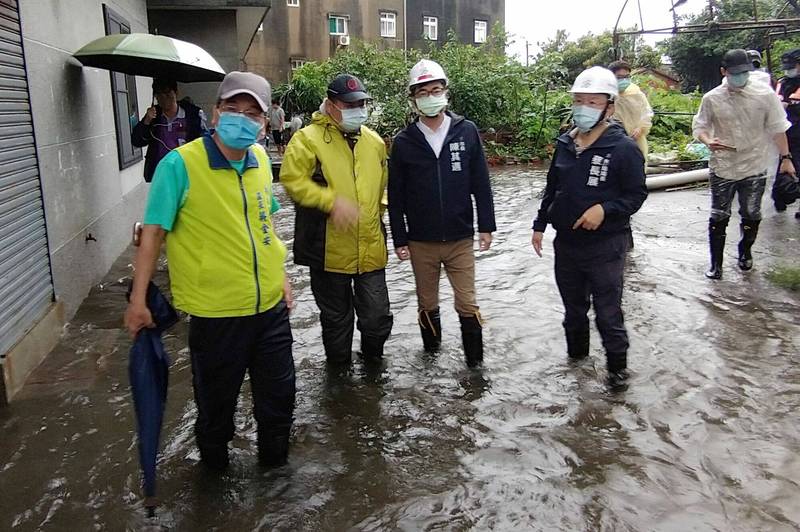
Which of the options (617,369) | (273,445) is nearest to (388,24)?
(617,369)

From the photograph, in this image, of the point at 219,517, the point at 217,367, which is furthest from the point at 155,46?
the point at 219,517

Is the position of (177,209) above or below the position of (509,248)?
above

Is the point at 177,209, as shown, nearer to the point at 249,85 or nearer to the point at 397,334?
the point at 249,85

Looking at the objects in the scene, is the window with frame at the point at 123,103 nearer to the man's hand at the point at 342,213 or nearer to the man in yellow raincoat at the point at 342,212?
the man in yellow raincoat at the point at 342,212

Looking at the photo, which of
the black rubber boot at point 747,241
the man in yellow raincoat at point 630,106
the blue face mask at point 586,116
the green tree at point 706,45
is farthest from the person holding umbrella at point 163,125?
the green tree at point 706,45

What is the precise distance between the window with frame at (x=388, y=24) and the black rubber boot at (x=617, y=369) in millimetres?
34518

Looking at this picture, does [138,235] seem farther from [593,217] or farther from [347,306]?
[593,217]

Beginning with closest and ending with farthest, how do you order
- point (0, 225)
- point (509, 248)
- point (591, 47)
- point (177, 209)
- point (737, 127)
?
point (177, 209) < point (0, 225) < point (737, 127) < point (509, 248) < point (591, 47)

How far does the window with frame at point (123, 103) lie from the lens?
8.01m

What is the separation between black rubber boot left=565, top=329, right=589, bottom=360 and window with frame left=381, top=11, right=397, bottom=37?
34097 mm

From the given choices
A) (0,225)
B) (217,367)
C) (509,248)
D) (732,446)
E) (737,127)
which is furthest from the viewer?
(509,248)

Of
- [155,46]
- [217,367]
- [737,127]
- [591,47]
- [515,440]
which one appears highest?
[591,47]

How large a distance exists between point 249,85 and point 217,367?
51.0 inches

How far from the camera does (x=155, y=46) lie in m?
5.95
